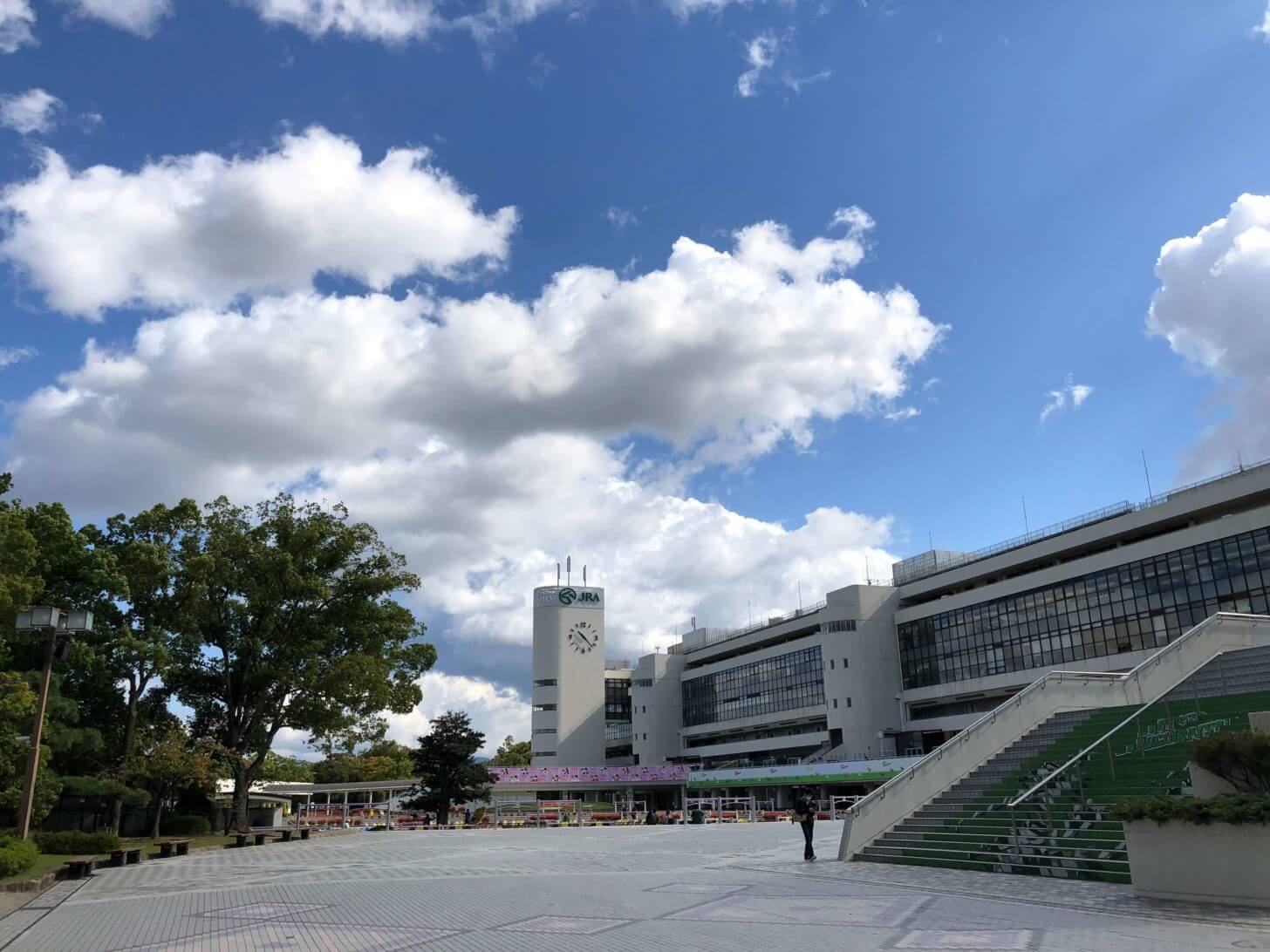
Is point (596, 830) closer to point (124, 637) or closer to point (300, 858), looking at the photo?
point (300, 858)

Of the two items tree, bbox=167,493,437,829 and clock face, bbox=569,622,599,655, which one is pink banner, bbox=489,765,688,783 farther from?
tree, bbox=167,493,437,829

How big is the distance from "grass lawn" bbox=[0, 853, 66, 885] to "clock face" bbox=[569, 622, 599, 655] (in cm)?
7902

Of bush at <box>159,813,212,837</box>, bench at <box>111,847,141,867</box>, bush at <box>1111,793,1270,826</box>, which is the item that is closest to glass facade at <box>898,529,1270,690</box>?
bush at <box>1111,793,1270,826</box>

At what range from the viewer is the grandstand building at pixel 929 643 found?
52531 mm

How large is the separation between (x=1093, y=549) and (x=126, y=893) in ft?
199

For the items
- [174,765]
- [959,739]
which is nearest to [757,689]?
[174,765]

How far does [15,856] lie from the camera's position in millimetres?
16422

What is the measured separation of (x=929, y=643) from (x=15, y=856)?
6413 centimetres

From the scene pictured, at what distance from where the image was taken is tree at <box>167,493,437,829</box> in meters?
33.7

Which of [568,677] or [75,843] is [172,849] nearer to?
[75,843]

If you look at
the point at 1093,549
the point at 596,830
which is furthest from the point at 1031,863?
the point at 1093,549

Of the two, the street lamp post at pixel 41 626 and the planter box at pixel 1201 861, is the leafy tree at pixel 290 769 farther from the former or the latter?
the planter box at pixel 1201 861

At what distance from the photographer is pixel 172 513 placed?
32.8 metres

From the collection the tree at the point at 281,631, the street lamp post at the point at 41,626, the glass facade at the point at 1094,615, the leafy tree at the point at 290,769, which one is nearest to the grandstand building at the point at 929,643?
the glass facade at the point at 1094,615
